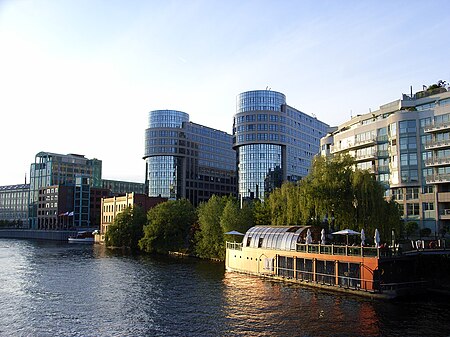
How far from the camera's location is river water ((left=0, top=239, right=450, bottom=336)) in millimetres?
35094

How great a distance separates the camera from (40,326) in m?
36.5

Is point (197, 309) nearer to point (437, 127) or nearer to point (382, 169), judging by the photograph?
point (437, 127)

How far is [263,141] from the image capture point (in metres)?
168

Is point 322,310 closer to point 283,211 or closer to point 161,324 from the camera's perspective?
point 161,324

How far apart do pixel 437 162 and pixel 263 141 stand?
93881 millimetres

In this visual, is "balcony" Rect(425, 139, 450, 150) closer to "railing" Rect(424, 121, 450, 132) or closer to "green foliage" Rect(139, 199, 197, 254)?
"railing" Rect(424, 121, 450, 132)

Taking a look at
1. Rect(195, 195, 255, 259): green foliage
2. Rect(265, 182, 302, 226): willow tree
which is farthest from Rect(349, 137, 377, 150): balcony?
Rect(195, 195, 255, 259): green foliage

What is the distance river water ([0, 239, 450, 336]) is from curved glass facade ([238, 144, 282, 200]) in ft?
351

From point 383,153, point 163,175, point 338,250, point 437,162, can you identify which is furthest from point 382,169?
point 163,175

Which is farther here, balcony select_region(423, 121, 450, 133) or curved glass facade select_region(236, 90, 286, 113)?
curved glass facade select_region(236, 90, 286, 113)

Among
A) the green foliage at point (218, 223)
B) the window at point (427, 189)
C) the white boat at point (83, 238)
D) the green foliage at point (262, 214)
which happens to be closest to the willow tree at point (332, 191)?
the green foliage at point (262, 214)

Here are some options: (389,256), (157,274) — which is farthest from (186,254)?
(389,256)

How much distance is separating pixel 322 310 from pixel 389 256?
11344mm

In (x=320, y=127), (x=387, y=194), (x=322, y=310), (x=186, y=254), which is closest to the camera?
(x=322, y=310)
